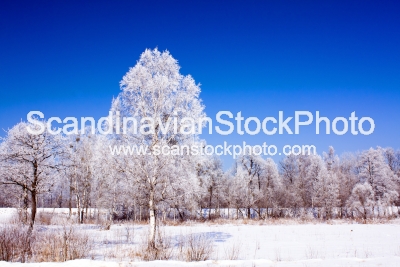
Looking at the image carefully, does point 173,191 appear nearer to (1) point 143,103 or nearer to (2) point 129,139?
(2) point 129,139

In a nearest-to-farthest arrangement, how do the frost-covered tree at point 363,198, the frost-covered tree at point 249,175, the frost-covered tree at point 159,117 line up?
the frost-covered tree at point 159,117, the frost-covered tree at point 363,198, the frost-covered tree at point 249,175

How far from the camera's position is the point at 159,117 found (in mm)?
13695

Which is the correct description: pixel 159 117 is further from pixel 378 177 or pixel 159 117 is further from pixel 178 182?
pixel 378 177

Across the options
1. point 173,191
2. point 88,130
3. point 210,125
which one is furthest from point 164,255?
point 88,130

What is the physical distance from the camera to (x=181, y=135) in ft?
45.3

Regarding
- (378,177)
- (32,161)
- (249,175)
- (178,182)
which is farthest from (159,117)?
(378,177)

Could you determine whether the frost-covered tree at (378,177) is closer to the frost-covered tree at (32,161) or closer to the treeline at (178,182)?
the treeline at (178,182)

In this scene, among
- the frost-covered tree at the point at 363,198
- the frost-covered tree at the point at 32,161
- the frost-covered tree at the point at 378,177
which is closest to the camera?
the frost-covered tree at the point at 32,161

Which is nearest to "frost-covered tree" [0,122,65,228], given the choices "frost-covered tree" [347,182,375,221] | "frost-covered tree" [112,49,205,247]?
"frost-covered tree" [112,49,205,247]

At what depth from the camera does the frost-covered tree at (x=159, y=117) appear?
13.1 metres

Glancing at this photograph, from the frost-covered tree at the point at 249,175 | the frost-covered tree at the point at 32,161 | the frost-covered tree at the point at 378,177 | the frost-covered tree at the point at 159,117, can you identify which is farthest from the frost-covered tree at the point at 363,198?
the frost-covered tree at the point at 32,161

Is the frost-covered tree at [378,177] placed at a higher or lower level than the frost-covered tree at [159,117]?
lower

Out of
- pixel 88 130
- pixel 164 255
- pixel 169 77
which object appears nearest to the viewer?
pixel 164 255

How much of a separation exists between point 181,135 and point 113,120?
127 inches
